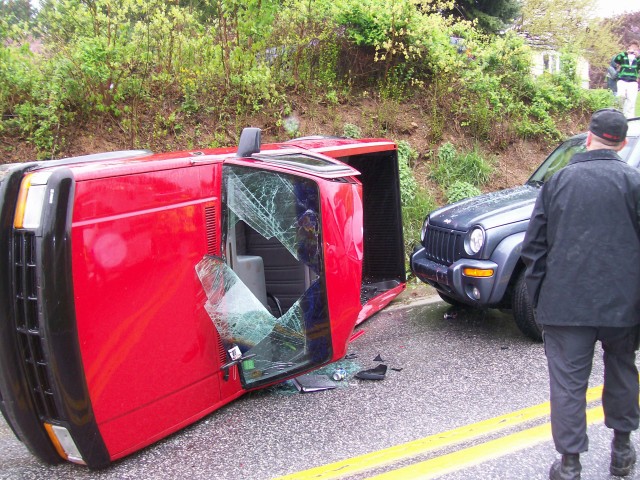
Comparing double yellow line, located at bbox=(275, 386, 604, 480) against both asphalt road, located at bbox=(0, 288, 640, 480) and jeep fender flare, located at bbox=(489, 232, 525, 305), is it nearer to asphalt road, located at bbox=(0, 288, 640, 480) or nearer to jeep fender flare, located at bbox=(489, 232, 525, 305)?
asphalt road, located at bbox=(0, 288, 640, 480)

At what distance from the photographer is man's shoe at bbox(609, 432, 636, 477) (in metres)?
3.01

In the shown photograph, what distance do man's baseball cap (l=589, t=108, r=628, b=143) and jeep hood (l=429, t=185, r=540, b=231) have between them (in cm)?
203

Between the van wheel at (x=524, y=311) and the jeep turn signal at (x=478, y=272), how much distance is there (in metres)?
0.31

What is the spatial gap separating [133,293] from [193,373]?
2.39 ft

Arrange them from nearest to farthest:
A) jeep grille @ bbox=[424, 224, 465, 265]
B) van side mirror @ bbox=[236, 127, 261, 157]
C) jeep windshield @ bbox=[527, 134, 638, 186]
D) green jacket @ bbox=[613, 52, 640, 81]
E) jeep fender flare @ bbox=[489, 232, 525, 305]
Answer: van side mirror @ bbox=[236, 127, 261, 157], jeep fender flare @ bbox=[489, 232, 525, 305], jeep grille @ bbox=[424, 224, 465, 265], jeep windshield @ bbox=[527, 134, 638, 186], green jacket @ bbox=[613, 52, 640, 81]

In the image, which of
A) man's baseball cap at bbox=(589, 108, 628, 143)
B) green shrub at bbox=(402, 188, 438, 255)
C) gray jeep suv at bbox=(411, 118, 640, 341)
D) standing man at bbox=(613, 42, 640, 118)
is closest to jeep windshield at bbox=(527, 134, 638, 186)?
gray jeep suv at bbox=(411, 118, 640, 341)

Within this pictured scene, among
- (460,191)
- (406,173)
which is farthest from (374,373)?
(460,191)

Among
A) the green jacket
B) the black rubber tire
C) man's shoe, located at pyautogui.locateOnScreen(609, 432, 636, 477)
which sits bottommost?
the black rubber tire

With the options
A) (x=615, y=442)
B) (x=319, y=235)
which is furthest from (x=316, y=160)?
(x=615, y=442)

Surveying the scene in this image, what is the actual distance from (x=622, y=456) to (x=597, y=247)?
111 cm

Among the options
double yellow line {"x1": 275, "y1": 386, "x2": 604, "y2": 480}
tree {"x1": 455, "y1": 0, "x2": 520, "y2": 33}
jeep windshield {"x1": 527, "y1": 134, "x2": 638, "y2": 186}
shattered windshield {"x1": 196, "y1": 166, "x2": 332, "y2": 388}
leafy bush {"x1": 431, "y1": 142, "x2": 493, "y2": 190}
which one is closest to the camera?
double yellow line {"x1": 275, "y1": 386, "x2": 604, "y2": 480}

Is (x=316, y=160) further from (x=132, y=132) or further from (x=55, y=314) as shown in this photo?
(x=132, y=132)

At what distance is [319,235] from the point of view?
3.95 meters

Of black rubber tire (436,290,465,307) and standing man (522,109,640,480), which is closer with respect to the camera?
standing man (522,109,640,480)
